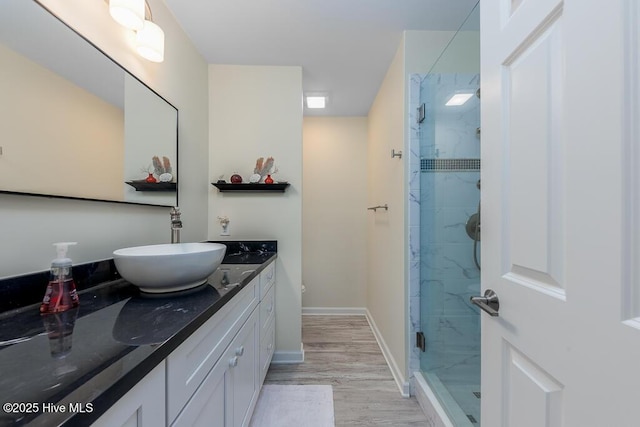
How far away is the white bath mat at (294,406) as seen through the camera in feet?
4.79

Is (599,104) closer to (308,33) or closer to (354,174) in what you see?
(308,33)

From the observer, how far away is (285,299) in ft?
6.84

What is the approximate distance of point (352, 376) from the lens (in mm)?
1882

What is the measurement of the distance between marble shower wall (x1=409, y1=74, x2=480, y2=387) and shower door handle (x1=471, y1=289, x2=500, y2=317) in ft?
2.19

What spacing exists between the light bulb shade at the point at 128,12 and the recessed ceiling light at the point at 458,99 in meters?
1.70

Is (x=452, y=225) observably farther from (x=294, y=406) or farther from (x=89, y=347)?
(x=89, y=347)

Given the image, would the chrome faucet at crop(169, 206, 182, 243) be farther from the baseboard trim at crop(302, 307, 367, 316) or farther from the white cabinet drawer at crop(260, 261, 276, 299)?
the baseboard trim at crop(302, 307, 367, 316)

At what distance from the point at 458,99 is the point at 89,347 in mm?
1926

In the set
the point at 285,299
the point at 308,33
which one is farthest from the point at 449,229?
the point at 308,33

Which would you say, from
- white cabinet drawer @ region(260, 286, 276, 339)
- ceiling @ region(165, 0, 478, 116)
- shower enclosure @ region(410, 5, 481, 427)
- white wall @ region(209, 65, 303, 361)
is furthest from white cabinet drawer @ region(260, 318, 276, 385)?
ceiling @ region(165, 0, 478, 116)

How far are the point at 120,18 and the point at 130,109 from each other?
372 millimetres

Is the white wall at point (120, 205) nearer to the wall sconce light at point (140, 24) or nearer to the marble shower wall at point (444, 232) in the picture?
the wall sconce light at point (140, 24)

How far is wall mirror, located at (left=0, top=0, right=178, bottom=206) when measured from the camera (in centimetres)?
77

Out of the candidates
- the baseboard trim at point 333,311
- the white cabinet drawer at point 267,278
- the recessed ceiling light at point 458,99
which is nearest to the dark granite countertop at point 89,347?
the white cabinet drawer at point 267,278
